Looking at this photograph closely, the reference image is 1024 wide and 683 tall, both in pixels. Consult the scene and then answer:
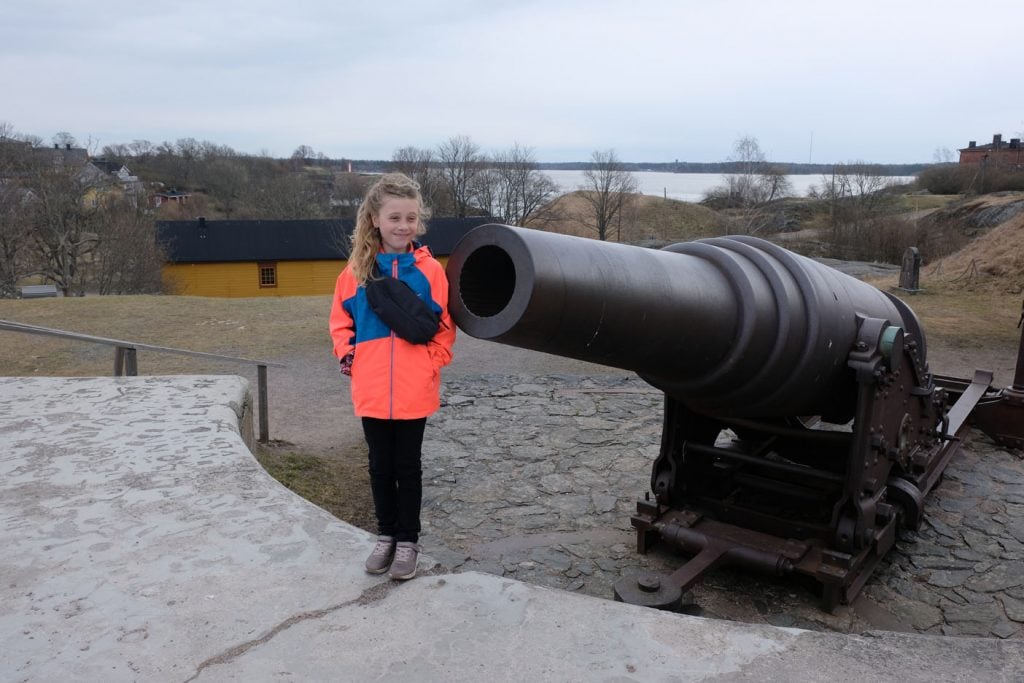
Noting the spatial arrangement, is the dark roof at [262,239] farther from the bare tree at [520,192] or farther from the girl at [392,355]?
the girl at [392,355]

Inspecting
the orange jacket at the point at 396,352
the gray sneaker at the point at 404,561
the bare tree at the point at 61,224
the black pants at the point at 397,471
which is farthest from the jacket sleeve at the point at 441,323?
the bare tree at the point at 61,224

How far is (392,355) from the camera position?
2.40 m

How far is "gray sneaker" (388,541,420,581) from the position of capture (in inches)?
91.9

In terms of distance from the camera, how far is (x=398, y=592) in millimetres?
2279

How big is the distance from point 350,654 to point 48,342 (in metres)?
10.5

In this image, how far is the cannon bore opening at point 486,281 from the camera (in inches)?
90.0

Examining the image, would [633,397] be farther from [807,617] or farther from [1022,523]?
[807,617]

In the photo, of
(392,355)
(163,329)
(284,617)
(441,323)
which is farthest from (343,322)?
(163,329)

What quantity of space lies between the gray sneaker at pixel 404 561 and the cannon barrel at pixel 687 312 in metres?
0.72

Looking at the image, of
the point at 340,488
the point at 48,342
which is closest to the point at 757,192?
the point at 48,342

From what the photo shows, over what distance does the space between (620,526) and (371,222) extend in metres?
2.47

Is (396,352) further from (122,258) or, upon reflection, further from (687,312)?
(122,258)

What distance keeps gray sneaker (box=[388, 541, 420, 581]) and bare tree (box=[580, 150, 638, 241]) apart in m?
40.6

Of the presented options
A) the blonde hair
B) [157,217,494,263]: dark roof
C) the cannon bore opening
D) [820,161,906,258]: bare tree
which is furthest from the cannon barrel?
[157,217,494,263]: dark roof
